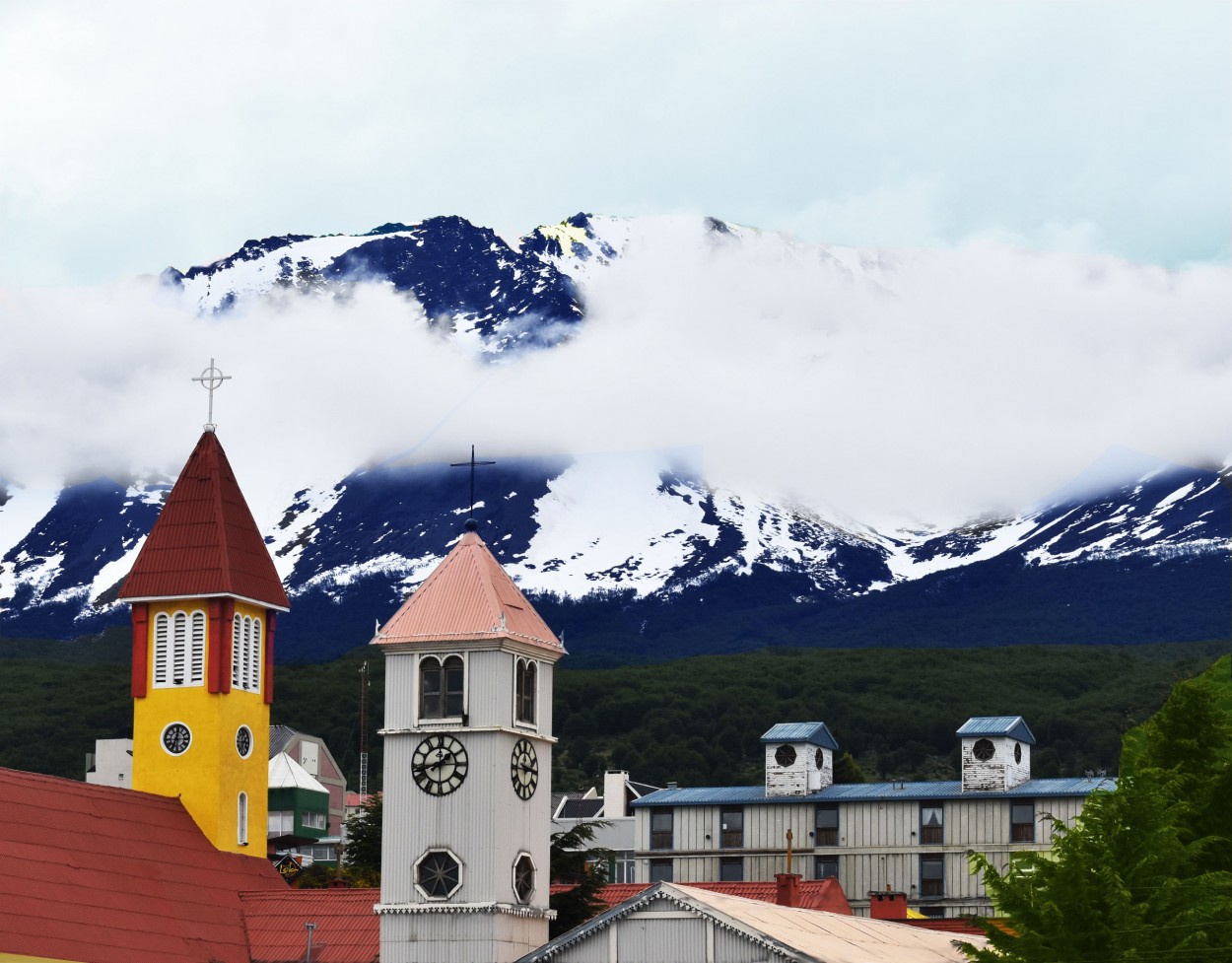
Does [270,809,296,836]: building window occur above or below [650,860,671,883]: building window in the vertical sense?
above

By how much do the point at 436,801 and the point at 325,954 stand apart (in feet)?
30.2

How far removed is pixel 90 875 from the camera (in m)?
60.5

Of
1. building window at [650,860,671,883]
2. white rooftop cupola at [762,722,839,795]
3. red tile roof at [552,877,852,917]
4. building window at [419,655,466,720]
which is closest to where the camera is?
building window at [419,655,466,720]

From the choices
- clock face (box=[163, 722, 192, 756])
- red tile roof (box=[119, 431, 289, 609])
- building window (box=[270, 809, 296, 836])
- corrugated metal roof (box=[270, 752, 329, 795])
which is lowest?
building window (box=[270, 809, 296, 836])

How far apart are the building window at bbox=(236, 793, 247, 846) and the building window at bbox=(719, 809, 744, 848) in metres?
37.2

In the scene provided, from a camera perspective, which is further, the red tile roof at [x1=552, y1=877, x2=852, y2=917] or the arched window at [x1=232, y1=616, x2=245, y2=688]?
the arched window at [x1=232, y1=616, x2=245, y2=688]

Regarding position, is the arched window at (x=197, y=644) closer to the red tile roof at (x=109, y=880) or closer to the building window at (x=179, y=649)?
the building window at (x=179, y=649)

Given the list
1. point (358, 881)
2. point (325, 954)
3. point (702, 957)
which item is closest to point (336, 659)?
point (358, 881)

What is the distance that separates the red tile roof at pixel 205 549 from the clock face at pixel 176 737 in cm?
397

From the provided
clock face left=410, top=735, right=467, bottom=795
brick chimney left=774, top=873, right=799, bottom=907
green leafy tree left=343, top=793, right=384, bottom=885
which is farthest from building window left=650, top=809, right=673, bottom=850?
clock face left=410, top=735, right=467, bottom=795

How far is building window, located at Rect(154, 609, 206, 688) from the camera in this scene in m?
70.9

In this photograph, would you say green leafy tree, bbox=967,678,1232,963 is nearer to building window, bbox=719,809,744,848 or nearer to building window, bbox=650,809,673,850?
building window, bbox=719,809,744,848

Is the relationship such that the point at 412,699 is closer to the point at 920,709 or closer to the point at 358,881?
the point at 358,881

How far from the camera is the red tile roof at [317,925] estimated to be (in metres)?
62.2
